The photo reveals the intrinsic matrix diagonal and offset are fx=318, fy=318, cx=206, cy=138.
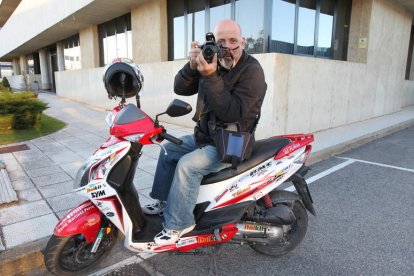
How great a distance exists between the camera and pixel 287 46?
26.6 ft

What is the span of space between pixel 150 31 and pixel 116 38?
3.63 m

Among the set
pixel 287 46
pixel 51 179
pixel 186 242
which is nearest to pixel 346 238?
pixel 186 242

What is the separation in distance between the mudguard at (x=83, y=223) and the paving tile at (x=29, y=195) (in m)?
1.74

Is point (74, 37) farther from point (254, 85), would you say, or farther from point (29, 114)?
point (254, 85)

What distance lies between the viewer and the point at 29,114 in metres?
7.96

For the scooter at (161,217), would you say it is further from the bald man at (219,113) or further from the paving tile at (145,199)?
the paving tile at (145,199)

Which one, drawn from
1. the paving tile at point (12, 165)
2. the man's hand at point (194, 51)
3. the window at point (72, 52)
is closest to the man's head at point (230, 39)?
the man's hand at point (194, 51)

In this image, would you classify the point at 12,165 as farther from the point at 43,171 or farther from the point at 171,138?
the point at 171,138

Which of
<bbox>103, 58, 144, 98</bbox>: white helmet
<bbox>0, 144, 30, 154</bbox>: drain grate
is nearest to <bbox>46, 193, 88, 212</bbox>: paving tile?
<bbox>103, 58, 144, 98</bbox>: white helmet

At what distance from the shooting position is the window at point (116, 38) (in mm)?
12734

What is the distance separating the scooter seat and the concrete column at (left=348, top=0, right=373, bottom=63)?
8.51 meters

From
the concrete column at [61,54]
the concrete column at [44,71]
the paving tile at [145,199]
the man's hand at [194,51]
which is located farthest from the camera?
the concrete column at [44,71]

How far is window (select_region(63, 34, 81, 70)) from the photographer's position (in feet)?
60.6

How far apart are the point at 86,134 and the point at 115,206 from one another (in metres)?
5.87
